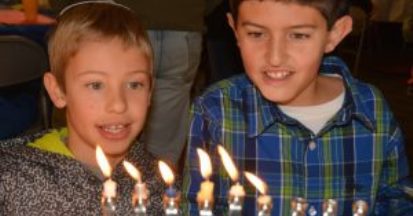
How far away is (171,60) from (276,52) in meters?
1.61

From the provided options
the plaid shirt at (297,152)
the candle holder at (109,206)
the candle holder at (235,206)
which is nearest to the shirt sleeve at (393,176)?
the plaid shirt at (297,152)

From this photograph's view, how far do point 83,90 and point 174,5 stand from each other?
1.39 meters

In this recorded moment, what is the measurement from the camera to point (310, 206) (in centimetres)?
175

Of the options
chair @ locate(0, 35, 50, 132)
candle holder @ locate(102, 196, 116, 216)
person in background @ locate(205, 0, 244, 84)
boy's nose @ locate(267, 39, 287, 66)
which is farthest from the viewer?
person in background @ locate(205, 0, 244, 84)

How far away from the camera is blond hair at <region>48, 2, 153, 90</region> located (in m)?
1.71

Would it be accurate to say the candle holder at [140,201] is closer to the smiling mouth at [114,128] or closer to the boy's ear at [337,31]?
the smiling mouth at [114,128]

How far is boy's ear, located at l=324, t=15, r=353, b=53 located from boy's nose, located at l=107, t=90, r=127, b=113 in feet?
1.84

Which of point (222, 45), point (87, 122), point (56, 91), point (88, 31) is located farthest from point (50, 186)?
point (222, 45)

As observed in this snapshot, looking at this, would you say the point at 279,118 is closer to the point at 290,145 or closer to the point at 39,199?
the point at 290,145

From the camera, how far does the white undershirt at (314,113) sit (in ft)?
5.93

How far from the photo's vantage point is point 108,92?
1.66 metres

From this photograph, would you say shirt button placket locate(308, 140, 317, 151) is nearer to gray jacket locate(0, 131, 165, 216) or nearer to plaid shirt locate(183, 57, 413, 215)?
→ plaid shirt locate(183, 57, 413, 215)

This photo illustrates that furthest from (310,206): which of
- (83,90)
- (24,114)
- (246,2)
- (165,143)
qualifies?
(165,143)

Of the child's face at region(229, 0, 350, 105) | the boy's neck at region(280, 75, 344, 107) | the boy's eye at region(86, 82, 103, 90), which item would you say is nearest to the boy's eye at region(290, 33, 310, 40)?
the child's face at region(229, 0, 350, 105)
